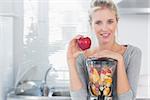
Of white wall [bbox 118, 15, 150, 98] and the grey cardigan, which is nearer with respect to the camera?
the grey cardigan

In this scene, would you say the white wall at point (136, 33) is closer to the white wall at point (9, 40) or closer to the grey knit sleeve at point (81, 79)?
the white wall at point (9, 40)

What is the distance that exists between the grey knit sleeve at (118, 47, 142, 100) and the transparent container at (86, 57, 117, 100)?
0.21ft

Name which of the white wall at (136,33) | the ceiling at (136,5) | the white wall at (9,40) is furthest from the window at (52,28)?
the ceiling at (136,5)

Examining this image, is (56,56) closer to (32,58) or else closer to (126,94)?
(32,58)

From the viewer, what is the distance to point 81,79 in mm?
995

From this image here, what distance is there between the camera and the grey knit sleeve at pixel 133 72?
958 mm

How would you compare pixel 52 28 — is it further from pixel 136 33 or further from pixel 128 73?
pixel 128 73

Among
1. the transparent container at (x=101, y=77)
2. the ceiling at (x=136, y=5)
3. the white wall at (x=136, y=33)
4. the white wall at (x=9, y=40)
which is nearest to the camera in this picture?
the transparent container at (x=101, y=77)

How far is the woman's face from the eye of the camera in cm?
99

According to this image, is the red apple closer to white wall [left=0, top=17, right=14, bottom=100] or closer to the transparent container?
the transparent container

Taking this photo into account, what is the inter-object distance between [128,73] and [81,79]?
165mm

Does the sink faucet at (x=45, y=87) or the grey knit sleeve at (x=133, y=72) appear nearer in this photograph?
the grey knit sleeve at (x=133, y=72)

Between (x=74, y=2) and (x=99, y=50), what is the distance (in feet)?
3.67

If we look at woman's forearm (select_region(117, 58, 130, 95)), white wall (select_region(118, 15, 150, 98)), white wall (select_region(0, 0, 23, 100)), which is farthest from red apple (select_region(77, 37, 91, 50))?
white wall (select_region(118, 15, 150, 98))
